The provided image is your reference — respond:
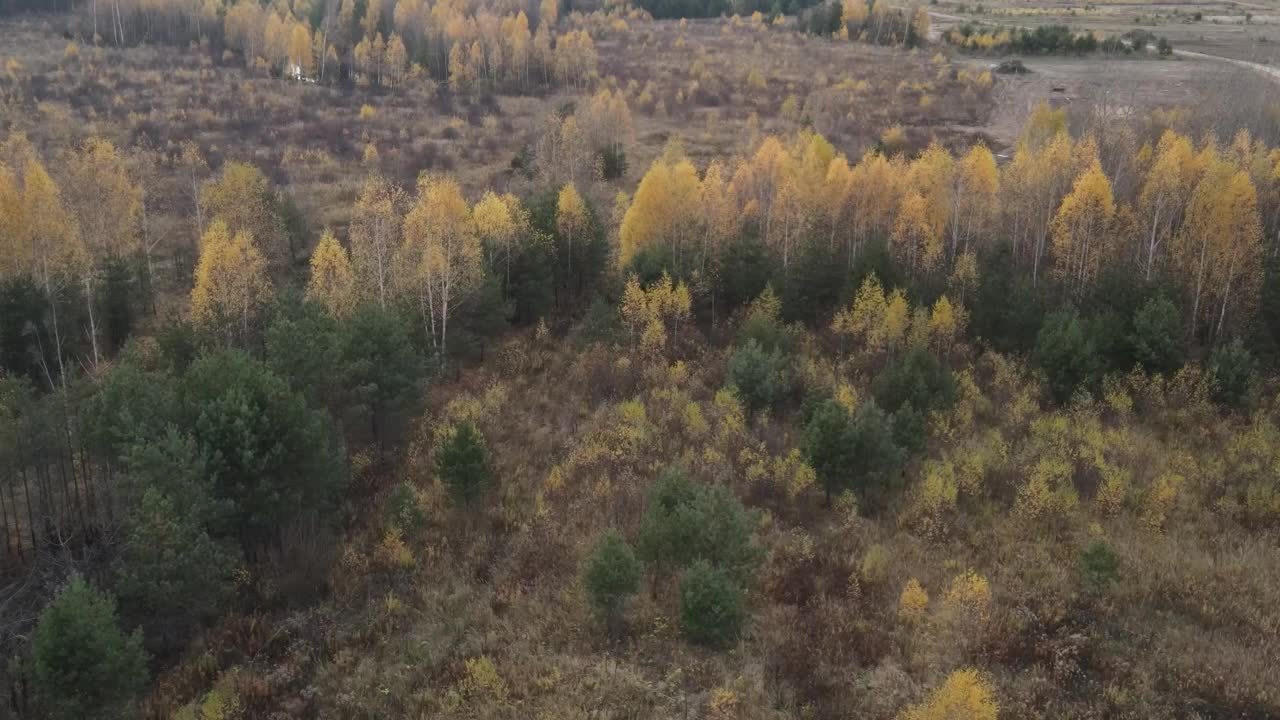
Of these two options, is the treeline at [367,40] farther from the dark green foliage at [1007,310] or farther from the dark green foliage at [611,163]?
the dark green foliage at [1007,310]

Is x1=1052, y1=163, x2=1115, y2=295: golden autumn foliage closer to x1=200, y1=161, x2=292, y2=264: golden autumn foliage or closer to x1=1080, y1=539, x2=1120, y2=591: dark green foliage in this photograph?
x1=1080, y1=539, x2=1120, y2=591: dark green foliage

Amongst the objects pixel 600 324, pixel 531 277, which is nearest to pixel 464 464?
pixel 600 324

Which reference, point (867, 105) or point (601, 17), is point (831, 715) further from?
point (601, 17)

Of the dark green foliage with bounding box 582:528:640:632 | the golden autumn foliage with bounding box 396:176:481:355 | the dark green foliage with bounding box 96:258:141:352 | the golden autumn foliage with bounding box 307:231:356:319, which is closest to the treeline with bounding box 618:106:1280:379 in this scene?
the golden autumn foliage with bounding box 396:176:481:355

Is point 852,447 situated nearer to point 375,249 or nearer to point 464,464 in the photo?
point 464,464

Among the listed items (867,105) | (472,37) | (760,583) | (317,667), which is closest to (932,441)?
(760,583)
